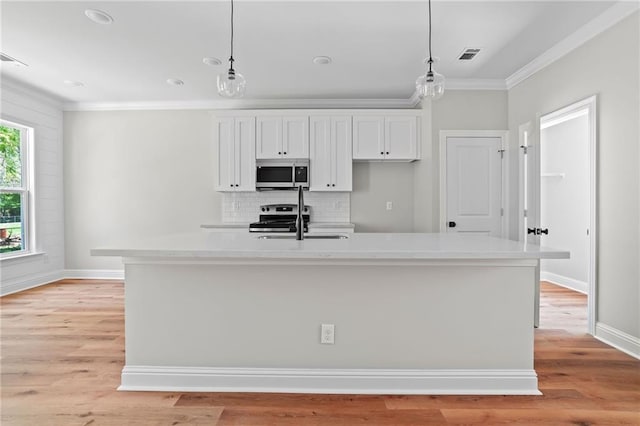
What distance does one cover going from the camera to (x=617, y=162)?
9.45 feet

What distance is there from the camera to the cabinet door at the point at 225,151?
193 inches

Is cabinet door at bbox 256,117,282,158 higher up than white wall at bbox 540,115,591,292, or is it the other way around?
cabinet door at bbox 256,117,282,158

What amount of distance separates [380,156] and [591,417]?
11.7 ft

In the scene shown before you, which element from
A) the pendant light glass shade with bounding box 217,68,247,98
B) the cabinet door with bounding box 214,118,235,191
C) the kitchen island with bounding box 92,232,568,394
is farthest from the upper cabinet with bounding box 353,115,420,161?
the kitchen island with bounding box 92,232,568,394

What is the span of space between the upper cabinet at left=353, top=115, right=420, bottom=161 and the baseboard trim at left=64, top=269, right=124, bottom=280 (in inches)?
155

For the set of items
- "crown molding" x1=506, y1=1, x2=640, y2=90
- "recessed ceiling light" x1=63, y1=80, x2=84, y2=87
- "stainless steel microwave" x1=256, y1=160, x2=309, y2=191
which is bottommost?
"stainless steel microwave" x1=256, y1=160, x2=309, y2=191

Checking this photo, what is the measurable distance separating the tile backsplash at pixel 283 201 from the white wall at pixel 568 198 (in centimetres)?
268

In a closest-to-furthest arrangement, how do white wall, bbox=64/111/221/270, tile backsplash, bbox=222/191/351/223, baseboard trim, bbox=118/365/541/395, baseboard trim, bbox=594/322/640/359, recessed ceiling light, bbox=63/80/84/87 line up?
baseboard trim, bbox=118/365/541/395, baseboard trim, bbox=594/322/640/359, recessed ceiling light, bbox=63/80/84/87, tile backsplash, bbox=222/191/351/223, white wall, bbox=64/111/221/270

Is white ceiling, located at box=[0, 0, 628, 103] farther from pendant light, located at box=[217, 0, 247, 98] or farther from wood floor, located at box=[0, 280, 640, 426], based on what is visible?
wood floor, located at box=[0, 280, 640, 426]

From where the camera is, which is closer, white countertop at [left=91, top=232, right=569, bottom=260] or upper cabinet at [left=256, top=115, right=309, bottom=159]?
white countertop at [left=91, top=232, right=569, bottom=260]

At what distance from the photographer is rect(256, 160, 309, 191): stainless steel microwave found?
489 cm

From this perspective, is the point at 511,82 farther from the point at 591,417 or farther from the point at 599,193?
the point at 591,417

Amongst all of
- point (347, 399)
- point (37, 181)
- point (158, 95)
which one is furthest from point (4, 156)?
point (347, 399)

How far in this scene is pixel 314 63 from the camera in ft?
12.8
